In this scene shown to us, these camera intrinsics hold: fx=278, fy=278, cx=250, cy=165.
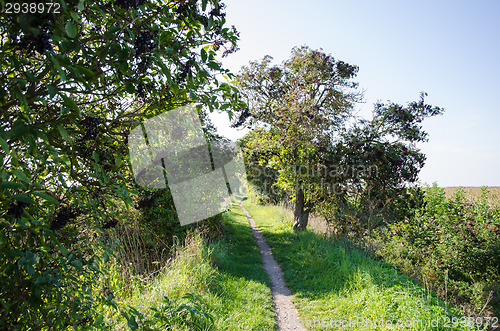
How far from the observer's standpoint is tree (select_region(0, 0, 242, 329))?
4.59ft

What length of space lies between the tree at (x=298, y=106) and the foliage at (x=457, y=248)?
4.07 metres

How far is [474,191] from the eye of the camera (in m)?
7.54

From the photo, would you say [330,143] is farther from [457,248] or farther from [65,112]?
[65,112]

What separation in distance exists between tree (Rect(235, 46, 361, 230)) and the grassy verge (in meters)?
4.52

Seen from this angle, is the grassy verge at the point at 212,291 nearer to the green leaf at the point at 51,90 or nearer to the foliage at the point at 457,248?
the green leaf at the point at 51,90

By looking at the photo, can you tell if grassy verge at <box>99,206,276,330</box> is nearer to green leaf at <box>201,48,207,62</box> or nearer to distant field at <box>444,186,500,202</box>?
green leaf at <box>201,48,207,62</box>

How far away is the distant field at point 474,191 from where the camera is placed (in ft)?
22.8

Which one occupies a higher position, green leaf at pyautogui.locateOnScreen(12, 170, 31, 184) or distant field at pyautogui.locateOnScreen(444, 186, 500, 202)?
green leaf at pyautogui.locateOnScreen(12, 170, 31, 184)

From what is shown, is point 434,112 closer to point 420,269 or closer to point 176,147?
point 420,269

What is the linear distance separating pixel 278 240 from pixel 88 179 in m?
9.55

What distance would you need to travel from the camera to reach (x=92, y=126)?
1994mm

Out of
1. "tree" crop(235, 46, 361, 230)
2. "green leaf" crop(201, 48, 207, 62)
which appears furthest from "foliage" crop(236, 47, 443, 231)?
"green leaf" crop(201, 48, 207, 62)

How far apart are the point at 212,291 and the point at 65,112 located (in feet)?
15.7

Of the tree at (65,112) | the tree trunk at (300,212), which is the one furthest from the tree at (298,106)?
the tree at (65,112)
